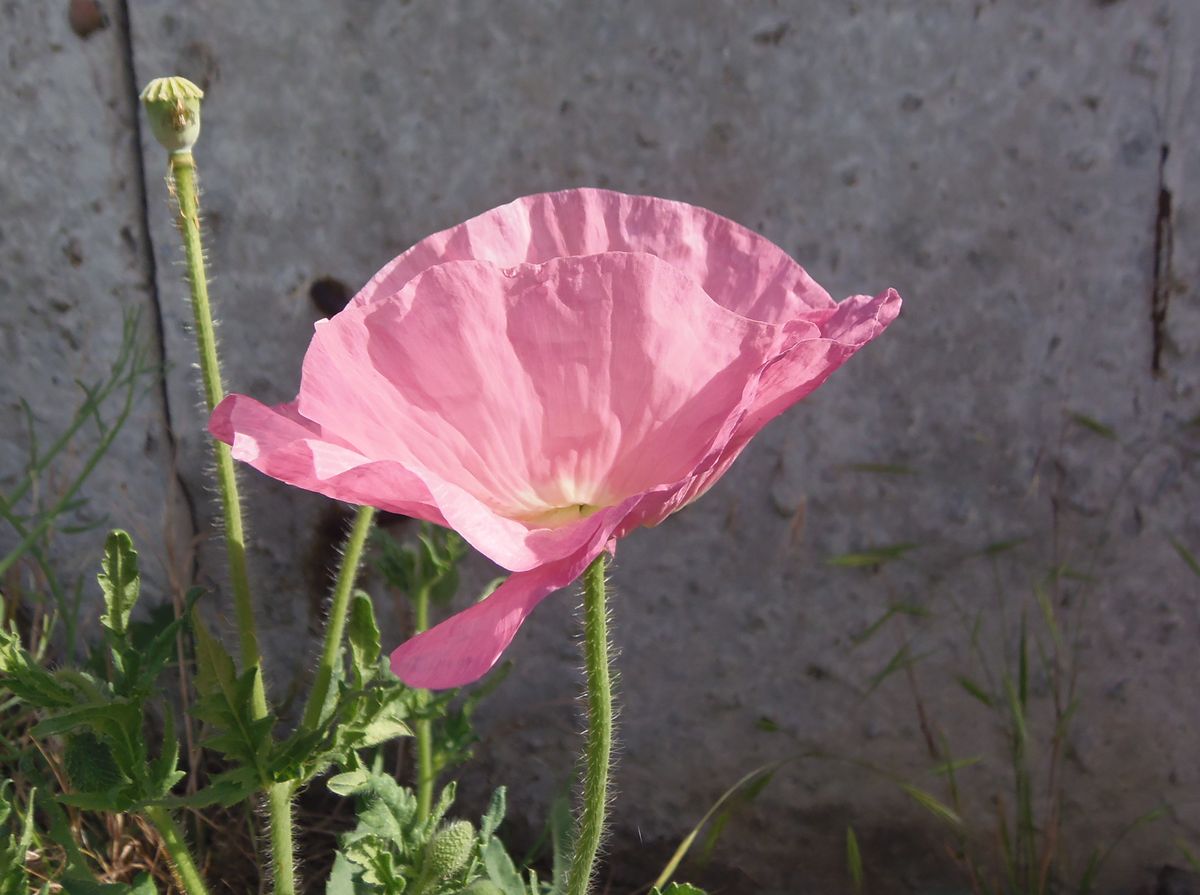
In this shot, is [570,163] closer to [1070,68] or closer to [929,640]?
[1070,68]

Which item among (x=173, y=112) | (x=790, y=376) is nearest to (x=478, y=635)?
(x=790, y=376)

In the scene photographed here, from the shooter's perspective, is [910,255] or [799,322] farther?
[910,255]

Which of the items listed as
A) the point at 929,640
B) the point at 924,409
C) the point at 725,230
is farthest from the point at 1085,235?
the point at 725,230

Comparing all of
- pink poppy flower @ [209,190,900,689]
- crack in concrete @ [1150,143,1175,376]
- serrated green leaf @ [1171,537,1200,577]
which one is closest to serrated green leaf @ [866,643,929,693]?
serrated green leaf @ [1171,537,1200,577]

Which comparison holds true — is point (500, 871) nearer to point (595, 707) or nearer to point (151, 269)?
point (595, 707)

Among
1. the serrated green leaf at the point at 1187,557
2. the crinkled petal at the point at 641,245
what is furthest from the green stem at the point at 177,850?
the serrated green leaf at the point at 1187,557
